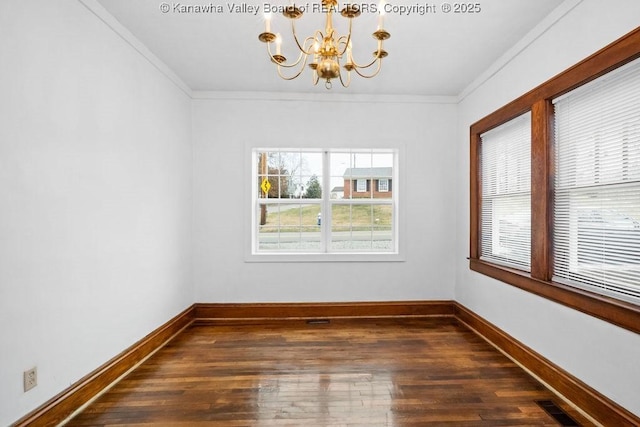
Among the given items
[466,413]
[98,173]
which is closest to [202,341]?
[98,173]

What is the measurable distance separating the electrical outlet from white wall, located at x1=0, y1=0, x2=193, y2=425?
0.12 feet

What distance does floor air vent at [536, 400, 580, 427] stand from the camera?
208 cm

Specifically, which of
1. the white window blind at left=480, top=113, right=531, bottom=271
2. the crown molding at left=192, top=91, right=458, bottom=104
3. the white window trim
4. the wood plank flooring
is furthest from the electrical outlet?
the white window blind at left=480, top=113, right=531, bottom=271

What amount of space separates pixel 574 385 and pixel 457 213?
222 cm

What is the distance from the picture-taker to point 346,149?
4172 millimetres

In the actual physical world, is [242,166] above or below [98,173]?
above

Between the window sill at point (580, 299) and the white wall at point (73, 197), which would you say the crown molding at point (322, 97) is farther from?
the window sill at point (580, 299)

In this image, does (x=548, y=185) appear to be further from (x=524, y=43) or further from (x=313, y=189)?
(x=313, y=189)

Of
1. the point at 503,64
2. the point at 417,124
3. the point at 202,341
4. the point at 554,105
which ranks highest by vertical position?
the point at 503,64

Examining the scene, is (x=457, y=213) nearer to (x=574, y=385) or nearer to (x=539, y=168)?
(x=539, y=168)

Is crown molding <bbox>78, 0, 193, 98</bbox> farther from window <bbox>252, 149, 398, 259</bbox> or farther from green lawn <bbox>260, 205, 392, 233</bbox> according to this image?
green lawn <bbox>260, 205, 392, 233</bbox>

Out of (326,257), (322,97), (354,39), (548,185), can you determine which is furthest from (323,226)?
(548,185)

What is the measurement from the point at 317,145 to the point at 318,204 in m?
0.73

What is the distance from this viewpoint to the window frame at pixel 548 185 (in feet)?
6.39
